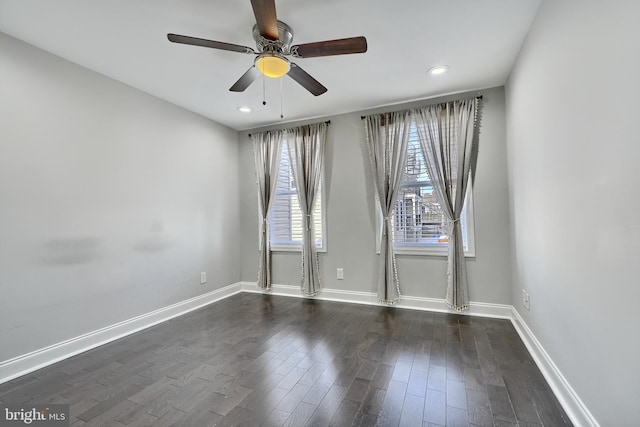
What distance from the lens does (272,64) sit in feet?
6.25

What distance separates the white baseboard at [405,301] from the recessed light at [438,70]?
8.04ft

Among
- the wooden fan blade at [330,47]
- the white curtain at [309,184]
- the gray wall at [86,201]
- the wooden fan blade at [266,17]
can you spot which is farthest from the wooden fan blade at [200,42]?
the white curtain at [309,184]

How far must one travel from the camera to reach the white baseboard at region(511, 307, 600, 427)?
4.59 feet

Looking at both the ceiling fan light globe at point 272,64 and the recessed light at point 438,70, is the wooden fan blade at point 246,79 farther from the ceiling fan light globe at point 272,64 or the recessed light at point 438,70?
the recessed light at point 438,70

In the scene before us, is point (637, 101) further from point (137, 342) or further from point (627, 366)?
point (137, 342)

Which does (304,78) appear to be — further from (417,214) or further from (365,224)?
(417,214)

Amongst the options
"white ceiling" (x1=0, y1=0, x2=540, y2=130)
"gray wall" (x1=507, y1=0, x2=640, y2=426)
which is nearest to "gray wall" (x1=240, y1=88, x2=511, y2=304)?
"white ceiling" (x1=0, y1=0, x2=540, y2=130)

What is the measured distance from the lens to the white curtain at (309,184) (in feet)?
12.3

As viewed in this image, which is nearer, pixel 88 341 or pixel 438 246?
pixel 88 341

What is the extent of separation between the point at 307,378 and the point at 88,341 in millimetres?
2060

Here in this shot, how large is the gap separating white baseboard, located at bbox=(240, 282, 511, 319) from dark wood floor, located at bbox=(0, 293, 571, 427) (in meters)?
0.16

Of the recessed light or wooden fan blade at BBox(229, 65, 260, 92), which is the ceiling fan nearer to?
wooden fan blade at BBox(229, 65, 260, 92)

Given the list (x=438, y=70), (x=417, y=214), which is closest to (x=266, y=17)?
(x=438, y=70)

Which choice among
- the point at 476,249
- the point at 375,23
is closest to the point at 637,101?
the point at 375,23
